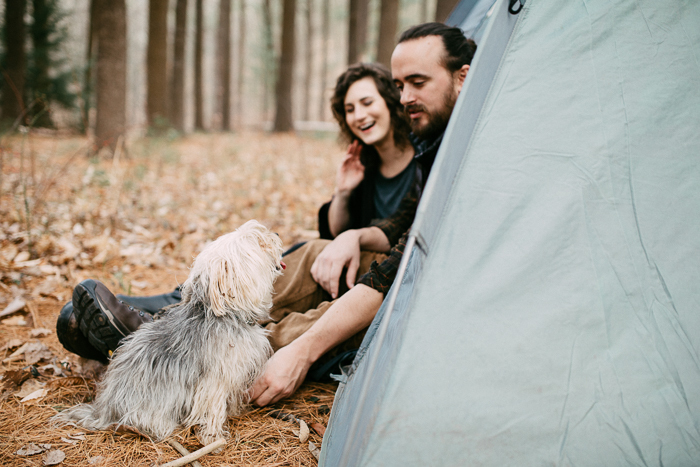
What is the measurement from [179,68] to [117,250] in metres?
11.8

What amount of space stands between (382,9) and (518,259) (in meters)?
8.64

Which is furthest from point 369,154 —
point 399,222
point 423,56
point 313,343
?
point 313,343

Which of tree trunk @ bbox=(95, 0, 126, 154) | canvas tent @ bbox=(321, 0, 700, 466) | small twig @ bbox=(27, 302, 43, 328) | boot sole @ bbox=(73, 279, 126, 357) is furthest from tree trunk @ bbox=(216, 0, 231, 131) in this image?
canvas tent @ bbox=(321, 0, 700, 466)

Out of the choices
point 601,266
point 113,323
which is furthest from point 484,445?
point 113,323

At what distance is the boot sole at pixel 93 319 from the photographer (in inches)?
81.6

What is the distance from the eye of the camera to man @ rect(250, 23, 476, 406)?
2.05 metres

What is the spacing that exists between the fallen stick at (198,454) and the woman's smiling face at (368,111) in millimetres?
2235

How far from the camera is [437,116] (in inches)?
100

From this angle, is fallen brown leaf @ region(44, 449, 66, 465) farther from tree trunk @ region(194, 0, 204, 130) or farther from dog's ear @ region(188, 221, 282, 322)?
tree trunk @ region(194, 0, 204, 130)

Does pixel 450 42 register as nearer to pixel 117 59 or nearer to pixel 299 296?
pixel 299 296

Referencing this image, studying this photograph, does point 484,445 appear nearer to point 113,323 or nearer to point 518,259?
point 518,259

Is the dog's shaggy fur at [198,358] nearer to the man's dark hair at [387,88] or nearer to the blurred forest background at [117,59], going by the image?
the man's dark hair at [387,88]

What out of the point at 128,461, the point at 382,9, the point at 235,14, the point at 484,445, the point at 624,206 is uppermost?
the point at 235,14

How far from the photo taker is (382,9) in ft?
28.3
